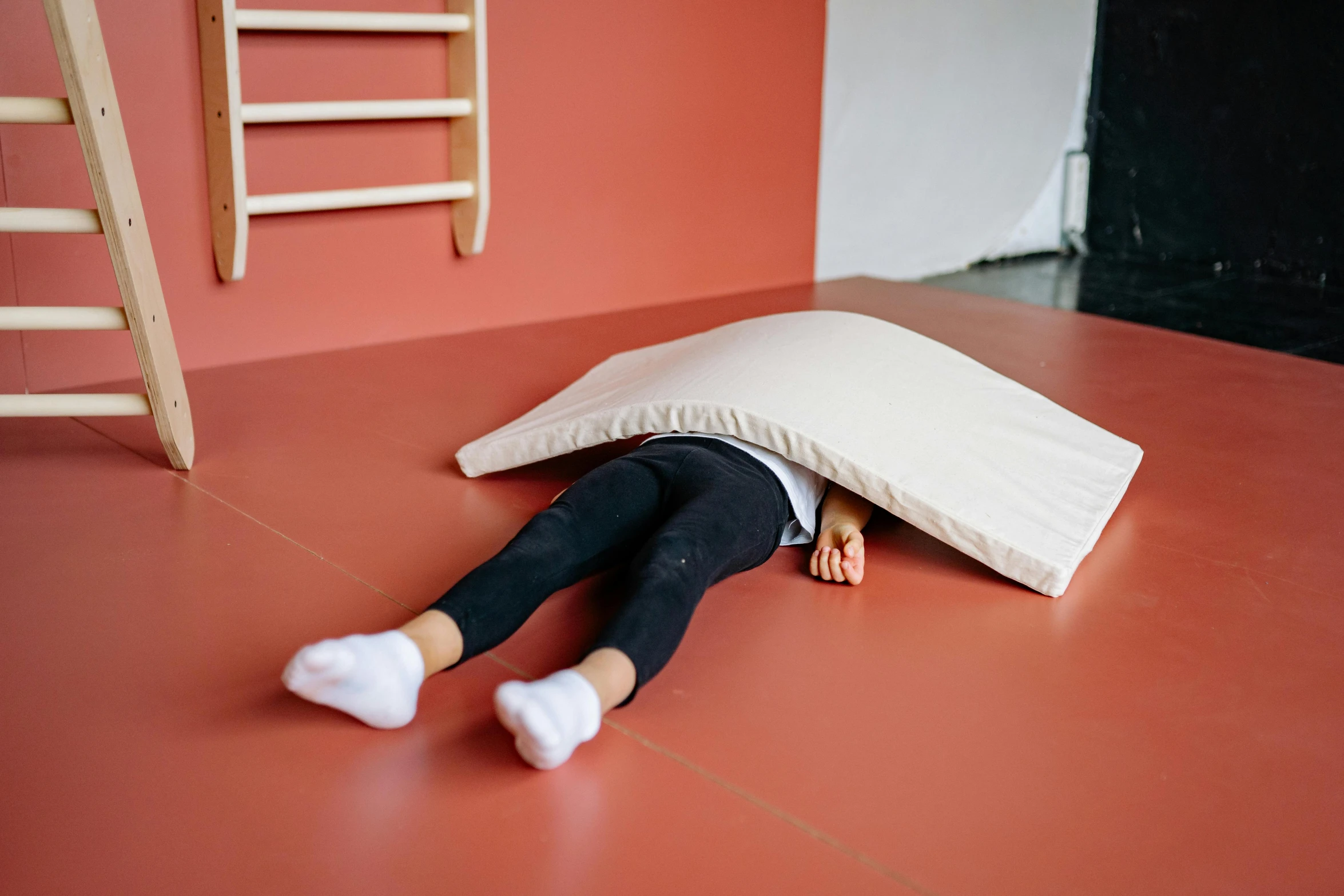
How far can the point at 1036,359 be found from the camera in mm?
3033

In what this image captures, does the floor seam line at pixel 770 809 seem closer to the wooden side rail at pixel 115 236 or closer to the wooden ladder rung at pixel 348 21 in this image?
the wooden side rail at pixel 115 236

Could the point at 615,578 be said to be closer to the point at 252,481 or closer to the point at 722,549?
the point at 722,549

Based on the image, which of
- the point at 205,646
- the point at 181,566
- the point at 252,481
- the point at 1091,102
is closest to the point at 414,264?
the point at 252,481

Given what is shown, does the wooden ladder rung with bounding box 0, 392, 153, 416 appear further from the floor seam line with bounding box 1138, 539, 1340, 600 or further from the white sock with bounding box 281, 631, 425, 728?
the floor seam line with bounding box 1138, 539, 1340, 600

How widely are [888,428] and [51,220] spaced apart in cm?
143

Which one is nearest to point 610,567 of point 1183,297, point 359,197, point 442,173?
point 359,197

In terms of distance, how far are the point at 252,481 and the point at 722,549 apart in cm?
100

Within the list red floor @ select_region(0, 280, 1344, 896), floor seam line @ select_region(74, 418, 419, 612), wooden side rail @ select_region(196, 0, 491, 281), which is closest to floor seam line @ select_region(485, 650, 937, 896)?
red floor @ select_region(0, 280, 1344, 896)

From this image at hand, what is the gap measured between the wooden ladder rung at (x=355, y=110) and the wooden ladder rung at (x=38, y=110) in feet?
2.32

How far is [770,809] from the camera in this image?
1.12 m

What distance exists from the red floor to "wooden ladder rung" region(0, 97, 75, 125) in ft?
2.04

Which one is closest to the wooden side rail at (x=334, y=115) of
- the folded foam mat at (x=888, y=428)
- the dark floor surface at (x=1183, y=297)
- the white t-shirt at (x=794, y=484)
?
the folded foam mat at (x=888, y=428)

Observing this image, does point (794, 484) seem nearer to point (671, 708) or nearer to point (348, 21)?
point (671, 708)

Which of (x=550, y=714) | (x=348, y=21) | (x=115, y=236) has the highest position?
(x=348, y=21)
